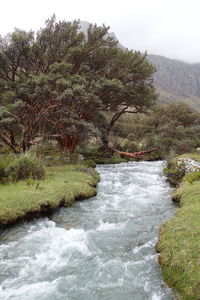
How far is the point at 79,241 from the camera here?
844 cm

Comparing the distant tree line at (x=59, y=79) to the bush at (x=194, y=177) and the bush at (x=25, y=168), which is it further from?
the bush at (x=194, y=177)

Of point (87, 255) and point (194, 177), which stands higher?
point (194, 177)

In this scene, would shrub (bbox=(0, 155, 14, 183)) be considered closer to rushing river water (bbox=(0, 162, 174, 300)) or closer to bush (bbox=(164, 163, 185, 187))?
rushing river water (bbox=(0, 162, 174, 300))

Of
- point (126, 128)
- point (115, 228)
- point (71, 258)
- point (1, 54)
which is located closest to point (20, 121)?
point (1, 54)

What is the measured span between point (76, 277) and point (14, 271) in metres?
1.73

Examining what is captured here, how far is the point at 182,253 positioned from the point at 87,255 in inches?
111

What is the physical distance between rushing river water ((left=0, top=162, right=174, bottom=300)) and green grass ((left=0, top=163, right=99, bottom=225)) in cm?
58

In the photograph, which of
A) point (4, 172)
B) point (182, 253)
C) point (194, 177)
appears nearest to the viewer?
point (182, 253)

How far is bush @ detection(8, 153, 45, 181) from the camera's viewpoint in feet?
44.9

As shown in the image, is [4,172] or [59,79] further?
[59,79]

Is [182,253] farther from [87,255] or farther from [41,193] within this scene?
[41,193]

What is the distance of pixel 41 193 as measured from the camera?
11773 mm

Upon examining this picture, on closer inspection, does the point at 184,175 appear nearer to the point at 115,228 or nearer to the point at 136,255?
the point at 115,228

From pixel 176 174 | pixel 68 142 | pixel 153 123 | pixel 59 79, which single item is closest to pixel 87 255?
pixel 176 174
